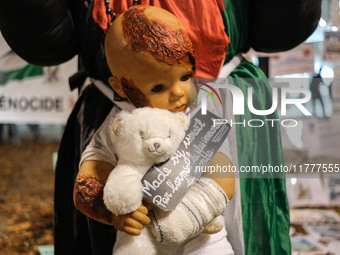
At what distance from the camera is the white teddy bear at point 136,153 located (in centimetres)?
53

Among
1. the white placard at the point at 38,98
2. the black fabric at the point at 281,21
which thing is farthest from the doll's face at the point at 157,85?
the white placard at the point at 38,98

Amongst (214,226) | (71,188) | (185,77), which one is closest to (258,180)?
(214,226)

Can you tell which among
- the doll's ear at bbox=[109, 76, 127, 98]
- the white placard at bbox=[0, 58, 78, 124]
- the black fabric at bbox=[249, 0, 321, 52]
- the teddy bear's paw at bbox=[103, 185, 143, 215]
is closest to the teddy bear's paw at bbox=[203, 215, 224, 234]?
the teddy bear's paw at bbox=[103, 185, 143, 215]

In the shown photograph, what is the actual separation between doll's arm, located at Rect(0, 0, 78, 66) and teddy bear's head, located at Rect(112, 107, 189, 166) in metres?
0.25

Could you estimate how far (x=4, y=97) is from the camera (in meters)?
1.79

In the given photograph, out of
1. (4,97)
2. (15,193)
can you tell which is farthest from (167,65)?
(15,193)

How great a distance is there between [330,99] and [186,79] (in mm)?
405

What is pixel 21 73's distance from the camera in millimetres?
1778

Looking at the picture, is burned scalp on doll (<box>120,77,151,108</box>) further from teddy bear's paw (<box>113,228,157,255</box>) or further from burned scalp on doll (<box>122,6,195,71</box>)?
teddy bear's paw (<box>113,228,157,255</box>)

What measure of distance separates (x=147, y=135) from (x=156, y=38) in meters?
0.13

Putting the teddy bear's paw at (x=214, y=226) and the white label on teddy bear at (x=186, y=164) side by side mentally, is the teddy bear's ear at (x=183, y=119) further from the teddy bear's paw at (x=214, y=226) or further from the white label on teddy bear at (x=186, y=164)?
the teddy bear's paw at (x=214, y=226)

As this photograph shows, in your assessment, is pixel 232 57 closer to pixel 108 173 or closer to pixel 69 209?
pixel 108 173

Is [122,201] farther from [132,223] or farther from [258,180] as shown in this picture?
[258,180]

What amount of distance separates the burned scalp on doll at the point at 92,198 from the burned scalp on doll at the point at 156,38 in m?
0.20
